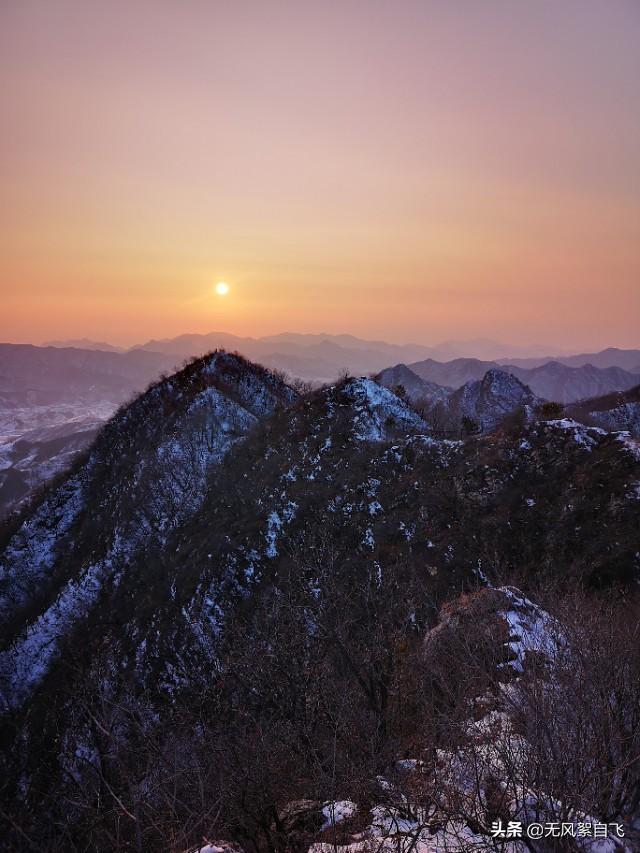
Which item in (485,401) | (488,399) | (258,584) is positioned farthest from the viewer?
(485,401)

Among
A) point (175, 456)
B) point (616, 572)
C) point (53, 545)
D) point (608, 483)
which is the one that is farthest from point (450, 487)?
point (53, 545)

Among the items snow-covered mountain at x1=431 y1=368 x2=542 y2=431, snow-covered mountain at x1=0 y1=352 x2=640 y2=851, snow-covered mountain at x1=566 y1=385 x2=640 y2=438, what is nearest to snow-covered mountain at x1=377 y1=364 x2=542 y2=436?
snow-covered mountain at x1=431 y1=368 x2=542 y2=431

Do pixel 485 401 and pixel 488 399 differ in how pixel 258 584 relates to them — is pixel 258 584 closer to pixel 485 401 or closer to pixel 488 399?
pixel 485 401

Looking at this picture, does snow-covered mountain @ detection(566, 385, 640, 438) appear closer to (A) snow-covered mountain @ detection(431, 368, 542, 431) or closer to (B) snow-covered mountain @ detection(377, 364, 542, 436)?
(B) snow-covered mountain @ detection(377, 364, 542, 436)

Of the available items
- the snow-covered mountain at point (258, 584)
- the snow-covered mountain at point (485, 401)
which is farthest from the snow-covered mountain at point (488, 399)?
the snow-covered mountain at point (258, 584)

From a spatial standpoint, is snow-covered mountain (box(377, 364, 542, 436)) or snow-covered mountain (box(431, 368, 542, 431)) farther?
snow-covered mountain (box(431, 368, 542, 431))

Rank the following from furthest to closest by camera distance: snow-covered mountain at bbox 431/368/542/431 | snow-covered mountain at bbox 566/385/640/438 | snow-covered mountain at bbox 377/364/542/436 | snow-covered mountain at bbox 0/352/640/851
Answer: snow-covered mountain at bbox 431/368/542/431
snow-covered mountain at bbox 377/364/542/436
snow-covered mountain at bbox 566/385/640/438
snow-covered mountain at bbox 0/352/640/851

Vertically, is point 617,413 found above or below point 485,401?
below

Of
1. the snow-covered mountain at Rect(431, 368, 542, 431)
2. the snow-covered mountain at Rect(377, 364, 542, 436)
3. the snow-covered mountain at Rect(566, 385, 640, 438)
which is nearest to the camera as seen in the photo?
the snow-covered mountain at Rect(566, 385, 640, 438)

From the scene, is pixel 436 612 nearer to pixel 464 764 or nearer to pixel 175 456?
pixel 464 764

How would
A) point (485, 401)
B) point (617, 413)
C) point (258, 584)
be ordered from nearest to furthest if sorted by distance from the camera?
1. point (258, 584)
2. point (617, 413)
3. point (485, 401)

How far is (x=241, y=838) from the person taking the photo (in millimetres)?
8258

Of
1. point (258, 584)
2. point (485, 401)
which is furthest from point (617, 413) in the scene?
point (258, 584)

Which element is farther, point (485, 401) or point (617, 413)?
point (485, 401)
